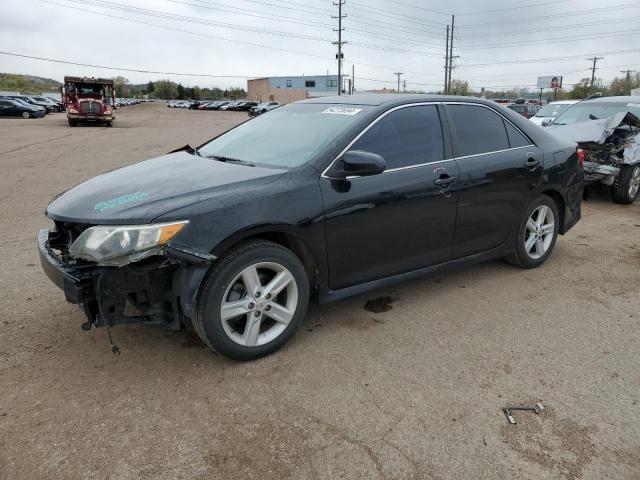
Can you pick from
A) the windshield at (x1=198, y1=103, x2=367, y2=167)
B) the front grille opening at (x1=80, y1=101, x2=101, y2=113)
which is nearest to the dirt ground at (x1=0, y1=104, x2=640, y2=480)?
the windshield at (x1=198, y1=103, x2=367, y2=167)

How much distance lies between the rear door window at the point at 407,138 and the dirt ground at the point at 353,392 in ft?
3.84

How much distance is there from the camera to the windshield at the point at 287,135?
11.7ft

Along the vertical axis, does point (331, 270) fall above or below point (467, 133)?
below

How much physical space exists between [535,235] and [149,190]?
3.57 meters

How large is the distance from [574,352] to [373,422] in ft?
5.23

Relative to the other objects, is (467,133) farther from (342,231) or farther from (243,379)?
(243,379)

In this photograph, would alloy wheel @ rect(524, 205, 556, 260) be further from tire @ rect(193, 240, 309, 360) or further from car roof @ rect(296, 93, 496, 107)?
tire @ rect(193, 240, 309, 360)

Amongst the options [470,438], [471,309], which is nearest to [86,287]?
[470,438]

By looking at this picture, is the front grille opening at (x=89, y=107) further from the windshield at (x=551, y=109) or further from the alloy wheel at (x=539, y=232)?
the alloy wheel at (x=539, y=232)

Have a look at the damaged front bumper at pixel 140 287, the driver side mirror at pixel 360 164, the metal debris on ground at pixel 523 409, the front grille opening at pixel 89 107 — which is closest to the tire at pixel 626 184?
the driver side mirror at pixel 360 164

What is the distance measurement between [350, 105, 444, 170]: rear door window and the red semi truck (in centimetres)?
2942

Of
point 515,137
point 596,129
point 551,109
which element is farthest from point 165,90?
point 515,137

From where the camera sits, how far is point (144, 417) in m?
2.63

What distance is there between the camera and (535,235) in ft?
15.9
